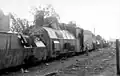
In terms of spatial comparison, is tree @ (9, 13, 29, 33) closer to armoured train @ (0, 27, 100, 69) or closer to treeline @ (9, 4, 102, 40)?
A: treeline @ (9, 4, 102, 40)

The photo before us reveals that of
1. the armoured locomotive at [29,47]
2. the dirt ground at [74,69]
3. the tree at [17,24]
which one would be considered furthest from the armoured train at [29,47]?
the tree at [17,24]

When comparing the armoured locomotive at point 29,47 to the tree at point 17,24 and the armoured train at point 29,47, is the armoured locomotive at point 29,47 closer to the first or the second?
the armoured train at point 29,47

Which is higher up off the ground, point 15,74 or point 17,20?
point 17,20

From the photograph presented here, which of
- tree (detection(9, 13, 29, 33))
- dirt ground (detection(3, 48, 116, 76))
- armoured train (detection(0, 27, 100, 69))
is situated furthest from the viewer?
tree (detection(9, 13, 29, 33))

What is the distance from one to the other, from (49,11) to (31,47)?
41.1 m

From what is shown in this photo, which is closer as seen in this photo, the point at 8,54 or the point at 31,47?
the point at 8,54

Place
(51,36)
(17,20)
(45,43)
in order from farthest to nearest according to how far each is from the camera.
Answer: (17,20) → (51,36) → (45,43)

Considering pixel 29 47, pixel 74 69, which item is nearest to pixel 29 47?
pixel 29 47

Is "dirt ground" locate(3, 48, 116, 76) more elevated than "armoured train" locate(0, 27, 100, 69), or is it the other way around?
"armoured train" locate(0, 27, 100, 69)

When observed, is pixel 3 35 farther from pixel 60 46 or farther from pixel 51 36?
pixel 60 46

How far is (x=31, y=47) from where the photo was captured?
9.67 metres

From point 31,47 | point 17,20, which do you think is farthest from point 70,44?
point 17,20

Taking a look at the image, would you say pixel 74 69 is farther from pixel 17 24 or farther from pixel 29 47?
pixel 17 24

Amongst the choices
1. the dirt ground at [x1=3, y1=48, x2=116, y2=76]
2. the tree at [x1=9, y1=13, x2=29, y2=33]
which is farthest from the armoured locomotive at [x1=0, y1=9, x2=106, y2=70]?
the tree at [x1=9, y1=13, x2=29, y2=33]
